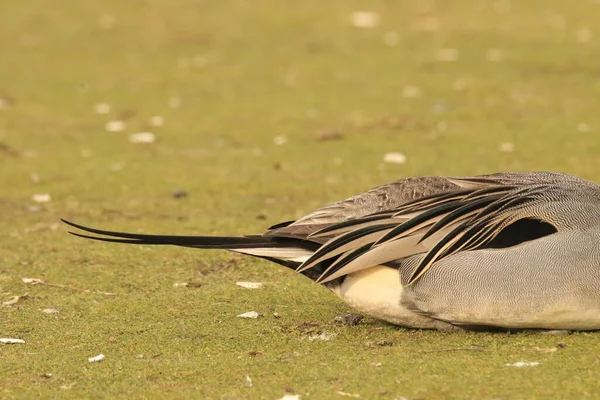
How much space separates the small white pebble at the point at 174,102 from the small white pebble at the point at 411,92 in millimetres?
2035

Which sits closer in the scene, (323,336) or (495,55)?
(323,336)

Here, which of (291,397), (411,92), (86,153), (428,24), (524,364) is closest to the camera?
(291,397)

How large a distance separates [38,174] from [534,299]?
467 cm

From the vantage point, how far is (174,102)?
32.6ft

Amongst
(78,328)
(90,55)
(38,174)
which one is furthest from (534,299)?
(90,55)

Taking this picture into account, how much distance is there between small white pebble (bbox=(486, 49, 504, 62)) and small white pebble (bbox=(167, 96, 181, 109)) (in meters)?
3.31

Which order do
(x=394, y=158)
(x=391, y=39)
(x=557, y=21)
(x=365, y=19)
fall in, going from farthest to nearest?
(x=365, y=19), (x=557, y=21), (x=391, y=39), (x=394, y=158)

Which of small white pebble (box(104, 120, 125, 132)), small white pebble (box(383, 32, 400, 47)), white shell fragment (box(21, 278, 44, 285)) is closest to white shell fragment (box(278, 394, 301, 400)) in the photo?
white shell fragment (box(21, 278, 44, 285))

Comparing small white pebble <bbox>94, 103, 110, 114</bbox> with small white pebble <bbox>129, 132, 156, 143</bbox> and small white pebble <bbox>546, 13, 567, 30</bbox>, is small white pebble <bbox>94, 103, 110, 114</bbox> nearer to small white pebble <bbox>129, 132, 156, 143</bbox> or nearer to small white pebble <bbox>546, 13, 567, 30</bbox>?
small white pebble <bbox>129, 132, 156, 143</bbox>

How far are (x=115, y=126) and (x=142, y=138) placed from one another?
0.51 meters

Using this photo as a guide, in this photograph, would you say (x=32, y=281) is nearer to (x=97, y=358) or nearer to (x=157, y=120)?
(x=97, y=358)

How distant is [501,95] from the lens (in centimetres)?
976

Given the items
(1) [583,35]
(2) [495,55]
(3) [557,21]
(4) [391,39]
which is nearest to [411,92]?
(2) [495,55]

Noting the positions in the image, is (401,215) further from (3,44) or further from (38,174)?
(3,44)
